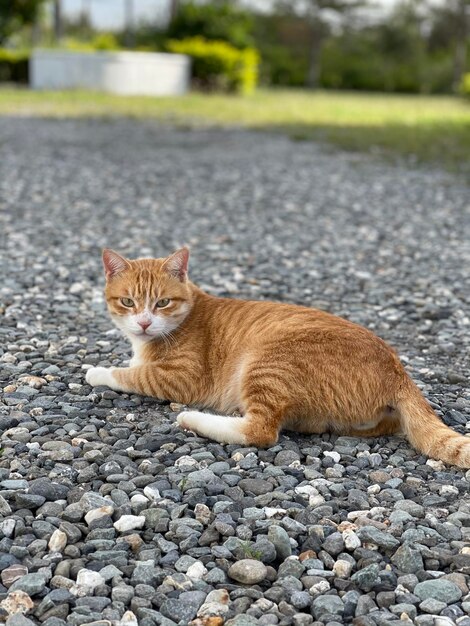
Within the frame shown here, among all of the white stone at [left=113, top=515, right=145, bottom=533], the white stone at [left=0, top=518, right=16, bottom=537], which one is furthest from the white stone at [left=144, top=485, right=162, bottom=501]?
the white stone at [left=0, top=518, right=16, bottom=537]

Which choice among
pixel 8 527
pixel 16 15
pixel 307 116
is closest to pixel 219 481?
pixel 8 527

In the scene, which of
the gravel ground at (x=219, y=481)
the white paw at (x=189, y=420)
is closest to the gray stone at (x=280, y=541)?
the gravel ground at (x=219, y=481)

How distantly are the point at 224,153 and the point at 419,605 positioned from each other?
1350cm

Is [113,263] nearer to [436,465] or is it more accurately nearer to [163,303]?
[163,303]

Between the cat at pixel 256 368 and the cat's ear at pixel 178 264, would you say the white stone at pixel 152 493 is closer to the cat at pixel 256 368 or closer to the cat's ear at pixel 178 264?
the cat at pixel 256 368

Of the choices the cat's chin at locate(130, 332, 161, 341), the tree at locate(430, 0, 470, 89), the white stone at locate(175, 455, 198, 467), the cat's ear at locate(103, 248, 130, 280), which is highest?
the tree at locate(430, 0, 470, 89)

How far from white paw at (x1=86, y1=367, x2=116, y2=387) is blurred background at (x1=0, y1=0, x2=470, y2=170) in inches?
454

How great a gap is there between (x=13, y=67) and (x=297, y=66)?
19560 mm

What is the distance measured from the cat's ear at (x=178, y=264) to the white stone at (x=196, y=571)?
203 centimetres

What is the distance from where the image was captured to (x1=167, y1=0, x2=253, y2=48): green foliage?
3188cm

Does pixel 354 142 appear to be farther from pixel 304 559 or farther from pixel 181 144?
pixel 304 559

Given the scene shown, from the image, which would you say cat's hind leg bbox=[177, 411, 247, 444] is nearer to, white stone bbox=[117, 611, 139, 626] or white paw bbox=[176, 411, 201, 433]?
white paw bbox=[176, 411, 201, 433]

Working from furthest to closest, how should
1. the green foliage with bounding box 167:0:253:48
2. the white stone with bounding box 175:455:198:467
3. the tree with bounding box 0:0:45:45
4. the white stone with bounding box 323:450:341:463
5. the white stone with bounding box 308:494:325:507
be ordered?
the green foliage with bounding box 167:0:253:48, the tree with bounding box 0:0:45:45, the white stone with bounding box 323:450:341:463, the white stone with bounding box 175:455:198:467, the white stone with bounding box 308:494:325:507

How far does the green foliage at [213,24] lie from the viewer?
1255 inches
